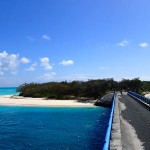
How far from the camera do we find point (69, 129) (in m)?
26.3

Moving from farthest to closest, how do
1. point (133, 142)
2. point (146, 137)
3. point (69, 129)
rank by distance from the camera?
1. point (69, 129)
2. point (146, 137)
3. point (133, 142)

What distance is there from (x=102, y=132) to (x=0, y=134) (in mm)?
7886

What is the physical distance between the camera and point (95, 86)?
66.8m

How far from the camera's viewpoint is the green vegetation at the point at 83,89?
219 feet

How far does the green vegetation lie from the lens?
6669cm

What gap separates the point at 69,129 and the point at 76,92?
44.0 m

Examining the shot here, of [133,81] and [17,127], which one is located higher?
[133,81]

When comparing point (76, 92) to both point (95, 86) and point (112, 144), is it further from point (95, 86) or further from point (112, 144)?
point (112, 144)

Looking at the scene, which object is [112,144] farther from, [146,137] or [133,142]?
[146,137]

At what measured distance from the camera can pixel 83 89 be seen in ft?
222

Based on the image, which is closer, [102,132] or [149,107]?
[102,132]

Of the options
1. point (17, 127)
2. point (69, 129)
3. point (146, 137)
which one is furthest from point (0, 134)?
point (146, 137)

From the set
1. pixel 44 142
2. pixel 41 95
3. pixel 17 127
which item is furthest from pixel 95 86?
pixel 44 142

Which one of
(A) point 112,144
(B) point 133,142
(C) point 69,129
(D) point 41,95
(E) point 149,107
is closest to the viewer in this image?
(A) point 112,144
